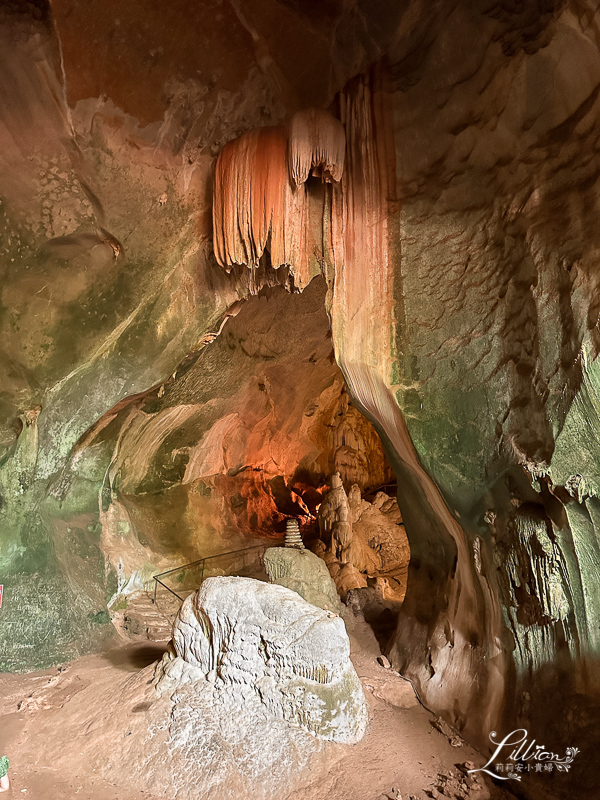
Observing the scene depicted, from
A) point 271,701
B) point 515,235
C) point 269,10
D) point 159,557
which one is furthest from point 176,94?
point 159,557

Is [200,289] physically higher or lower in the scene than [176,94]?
lower

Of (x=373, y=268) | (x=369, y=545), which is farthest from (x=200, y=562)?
(x=373, y=268)

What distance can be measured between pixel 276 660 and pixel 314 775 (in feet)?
2.70

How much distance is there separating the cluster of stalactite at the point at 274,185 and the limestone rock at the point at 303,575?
348 cm

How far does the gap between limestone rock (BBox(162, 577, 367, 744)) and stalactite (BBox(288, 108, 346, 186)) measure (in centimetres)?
406

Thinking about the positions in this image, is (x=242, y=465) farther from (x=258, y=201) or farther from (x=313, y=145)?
(x=313, y=145)

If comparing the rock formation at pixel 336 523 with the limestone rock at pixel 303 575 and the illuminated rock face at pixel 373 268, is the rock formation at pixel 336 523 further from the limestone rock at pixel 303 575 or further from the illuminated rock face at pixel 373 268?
the illuminated rock face at pixel 373 268

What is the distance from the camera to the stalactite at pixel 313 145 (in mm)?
5379

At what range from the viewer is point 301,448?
1285 cm

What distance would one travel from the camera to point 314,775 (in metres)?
4.03

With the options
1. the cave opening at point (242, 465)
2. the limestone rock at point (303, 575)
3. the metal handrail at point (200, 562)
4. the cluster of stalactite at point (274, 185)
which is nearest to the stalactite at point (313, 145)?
the cluster of stalactite at point (274, 185)

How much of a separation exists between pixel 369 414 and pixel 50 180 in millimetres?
4107

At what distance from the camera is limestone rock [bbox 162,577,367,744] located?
169 inches

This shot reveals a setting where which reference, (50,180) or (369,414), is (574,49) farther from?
(50,180)
